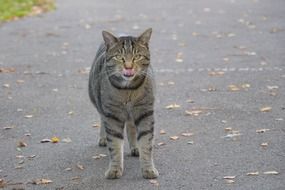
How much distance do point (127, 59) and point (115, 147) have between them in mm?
932

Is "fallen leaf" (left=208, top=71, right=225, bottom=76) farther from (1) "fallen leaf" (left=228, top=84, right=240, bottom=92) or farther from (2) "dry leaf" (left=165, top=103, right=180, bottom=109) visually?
(2) "dry leaf" (left=165, top=103, right=180, bottom=109)

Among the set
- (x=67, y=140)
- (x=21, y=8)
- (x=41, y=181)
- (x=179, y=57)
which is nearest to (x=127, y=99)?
(x=41, y=181)

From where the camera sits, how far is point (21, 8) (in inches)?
835

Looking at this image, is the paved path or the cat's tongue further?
the paved path

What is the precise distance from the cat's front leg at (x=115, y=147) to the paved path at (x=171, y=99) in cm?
13

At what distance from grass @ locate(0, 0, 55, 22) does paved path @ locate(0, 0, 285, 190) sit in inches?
45.0

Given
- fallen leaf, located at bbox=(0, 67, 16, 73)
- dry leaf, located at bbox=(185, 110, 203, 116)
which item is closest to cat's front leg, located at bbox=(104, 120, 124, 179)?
dry leaf, located at bbox=(185, 110, 203, 116)

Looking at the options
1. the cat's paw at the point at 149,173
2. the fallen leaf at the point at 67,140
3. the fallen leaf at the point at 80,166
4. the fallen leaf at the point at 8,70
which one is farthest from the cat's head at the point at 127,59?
the fallen leaf at the point at 8,70

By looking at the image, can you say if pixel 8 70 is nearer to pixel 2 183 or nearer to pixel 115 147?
pixel 2 183

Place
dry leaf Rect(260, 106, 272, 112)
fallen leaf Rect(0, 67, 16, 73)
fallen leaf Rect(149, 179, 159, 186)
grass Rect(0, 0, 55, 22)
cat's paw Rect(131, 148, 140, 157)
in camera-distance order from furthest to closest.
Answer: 1. grass Rect(0, 0, 55, 22)
2. fallen leaf Rect(0, 67, 16, 73)
3. dry leaf Rect(260, 106, 272, 112)
4. cat's paw Rect(131, 148, 140, 157)
5. fallen leaf Rect(149, 179, 159, 186)

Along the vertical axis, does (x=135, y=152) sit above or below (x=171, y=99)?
above

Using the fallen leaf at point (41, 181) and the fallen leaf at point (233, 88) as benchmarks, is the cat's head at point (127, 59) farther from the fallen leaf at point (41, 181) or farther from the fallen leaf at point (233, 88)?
the fallen leaf at point (233, 88)

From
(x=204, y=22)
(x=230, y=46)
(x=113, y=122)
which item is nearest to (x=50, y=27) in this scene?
(x=204, y=22)

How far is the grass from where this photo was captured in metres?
19.9
